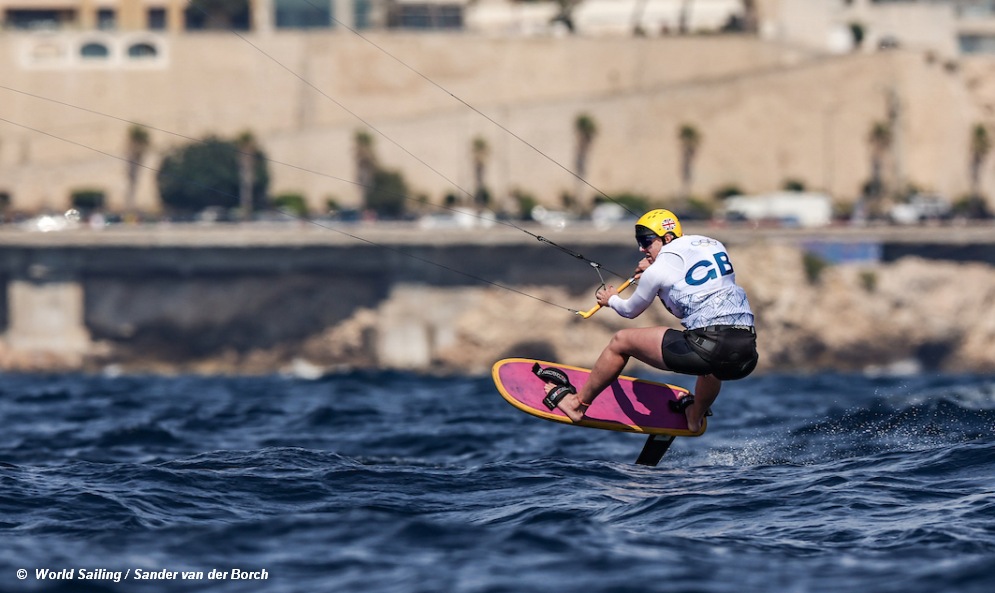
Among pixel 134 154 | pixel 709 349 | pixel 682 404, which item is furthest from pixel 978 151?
pixel 709 349

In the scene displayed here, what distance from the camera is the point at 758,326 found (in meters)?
71.5

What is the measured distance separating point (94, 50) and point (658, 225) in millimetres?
77708

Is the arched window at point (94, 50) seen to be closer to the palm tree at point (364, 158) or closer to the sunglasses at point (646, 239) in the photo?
the palm tree at point (364, 158)

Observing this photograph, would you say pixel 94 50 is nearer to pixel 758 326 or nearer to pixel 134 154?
pixel 134 154

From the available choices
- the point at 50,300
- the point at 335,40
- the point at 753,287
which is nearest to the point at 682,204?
the point at 753,287

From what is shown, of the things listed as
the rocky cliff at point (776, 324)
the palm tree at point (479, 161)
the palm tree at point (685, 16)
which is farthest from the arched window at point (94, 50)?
the palm tree at point (685, 16)

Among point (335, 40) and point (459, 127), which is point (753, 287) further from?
point (335, 40)

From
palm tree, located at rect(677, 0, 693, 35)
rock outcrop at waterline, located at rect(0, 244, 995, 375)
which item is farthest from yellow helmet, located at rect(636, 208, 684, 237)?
palm tree, located at rect(677, 0, 693, 35)

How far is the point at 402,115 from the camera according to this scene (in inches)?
3465

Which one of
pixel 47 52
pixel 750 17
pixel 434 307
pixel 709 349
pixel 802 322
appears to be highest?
pixel 750 17

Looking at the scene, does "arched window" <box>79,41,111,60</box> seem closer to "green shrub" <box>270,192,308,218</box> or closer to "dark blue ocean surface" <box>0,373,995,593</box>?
"green shrub" <box>270,192,308,218</box>

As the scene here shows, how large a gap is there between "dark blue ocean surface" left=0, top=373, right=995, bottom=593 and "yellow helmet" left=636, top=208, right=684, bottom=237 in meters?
2.40

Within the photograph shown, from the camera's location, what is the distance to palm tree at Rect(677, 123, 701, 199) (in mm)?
87750

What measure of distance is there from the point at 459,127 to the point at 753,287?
22.2 m
